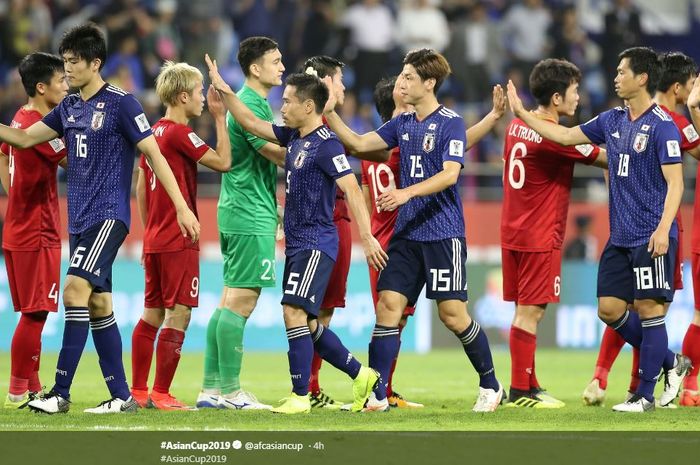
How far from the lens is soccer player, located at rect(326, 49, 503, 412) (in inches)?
315

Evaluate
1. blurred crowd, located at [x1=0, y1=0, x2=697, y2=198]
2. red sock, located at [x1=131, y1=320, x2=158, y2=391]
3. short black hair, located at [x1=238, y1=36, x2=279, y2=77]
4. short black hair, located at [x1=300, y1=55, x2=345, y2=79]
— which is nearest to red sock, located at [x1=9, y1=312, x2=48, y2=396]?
red sock, located at [x1=131, y1=320, x2=158, y2=391]

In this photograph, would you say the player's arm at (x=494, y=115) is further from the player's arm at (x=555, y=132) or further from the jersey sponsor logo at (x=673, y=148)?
the jersey sponsor logo at (x=673, y=148)

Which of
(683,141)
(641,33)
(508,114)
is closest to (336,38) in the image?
(508,114)

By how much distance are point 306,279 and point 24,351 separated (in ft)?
6.87

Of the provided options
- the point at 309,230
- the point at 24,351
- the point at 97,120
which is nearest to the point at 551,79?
the point at 309,230

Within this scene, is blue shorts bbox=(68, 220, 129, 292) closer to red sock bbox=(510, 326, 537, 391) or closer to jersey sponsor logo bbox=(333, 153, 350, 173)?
jersey sponsor logo bbox=(333, 153, 350, 173)

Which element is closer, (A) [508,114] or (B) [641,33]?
(A) [508,114]

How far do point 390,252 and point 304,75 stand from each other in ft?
4.27

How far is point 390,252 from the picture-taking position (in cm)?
816

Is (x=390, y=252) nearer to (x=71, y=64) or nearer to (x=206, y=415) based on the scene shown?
(x=206, y=415)

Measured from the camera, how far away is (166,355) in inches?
331

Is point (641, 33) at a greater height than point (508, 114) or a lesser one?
greater

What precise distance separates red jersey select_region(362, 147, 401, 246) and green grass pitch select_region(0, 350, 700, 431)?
4.26 feet

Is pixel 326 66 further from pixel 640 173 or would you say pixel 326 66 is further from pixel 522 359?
pixel 522 359
